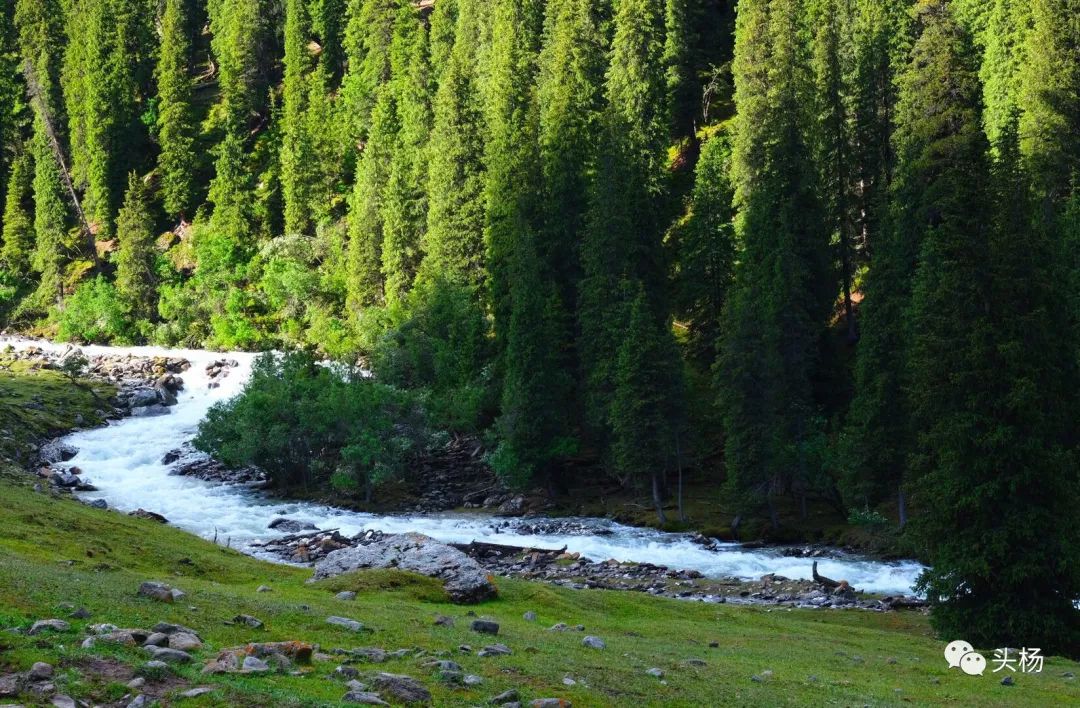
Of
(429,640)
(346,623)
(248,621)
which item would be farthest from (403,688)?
(346,623)

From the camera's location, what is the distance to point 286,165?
98625mm

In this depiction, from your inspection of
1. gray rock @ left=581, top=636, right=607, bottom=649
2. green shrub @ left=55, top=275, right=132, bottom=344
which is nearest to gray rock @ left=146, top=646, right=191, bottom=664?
gray rock @ left=581, top=636, right=607, bottom=649

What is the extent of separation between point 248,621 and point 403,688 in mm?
5014

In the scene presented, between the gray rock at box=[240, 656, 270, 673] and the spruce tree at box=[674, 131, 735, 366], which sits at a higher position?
the spruce tree at box=[674, 131, 735, 366]

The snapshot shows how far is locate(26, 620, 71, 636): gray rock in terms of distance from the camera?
14884 mm

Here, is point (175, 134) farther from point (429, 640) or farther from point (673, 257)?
point (429, 640)

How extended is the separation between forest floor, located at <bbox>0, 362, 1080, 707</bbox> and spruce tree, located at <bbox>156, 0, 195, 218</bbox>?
78.8m

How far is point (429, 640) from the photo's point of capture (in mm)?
18719

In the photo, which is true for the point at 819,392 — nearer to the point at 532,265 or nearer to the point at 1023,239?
the point at 532,265

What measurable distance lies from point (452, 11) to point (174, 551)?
76.0 m

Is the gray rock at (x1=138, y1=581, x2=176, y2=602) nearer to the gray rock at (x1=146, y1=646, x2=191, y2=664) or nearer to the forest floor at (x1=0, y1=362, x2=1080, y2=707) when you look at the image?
the forest floor at (x1=0, y1=362, x2=1080, y2=707)

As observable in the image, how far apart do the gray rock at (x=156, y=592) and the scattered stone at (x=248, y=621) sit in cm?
162

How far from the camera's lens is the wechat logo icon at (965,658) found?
2373 cm

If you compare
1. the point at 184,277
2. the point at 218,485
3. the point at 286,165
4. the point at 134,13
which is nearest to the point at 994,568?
the point at 218,485
